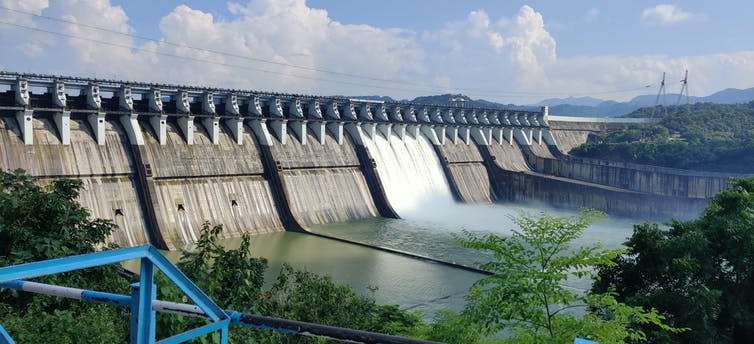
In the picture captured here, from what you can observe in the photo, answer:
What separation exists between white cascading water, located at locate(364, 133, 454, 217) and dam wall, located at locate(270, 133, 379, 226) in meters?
1.61

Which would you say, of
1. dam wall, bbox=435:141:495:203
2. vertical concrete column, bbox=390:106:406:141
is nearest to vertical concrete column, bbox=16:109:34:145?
vertical concrete column, bbox=390:106:406:141

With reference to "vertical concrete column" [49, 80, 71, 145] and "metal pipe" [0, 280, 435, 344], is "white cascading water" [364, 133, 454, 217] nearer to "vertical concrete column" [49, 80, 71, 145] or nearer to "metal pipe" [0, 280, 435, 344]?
"vertical concrete column" [49, 80, 71, 145]

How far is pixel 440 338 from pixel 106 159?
17167 millimetres

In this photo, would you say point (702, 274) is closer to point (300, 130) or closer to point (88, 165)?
point (88, 165)

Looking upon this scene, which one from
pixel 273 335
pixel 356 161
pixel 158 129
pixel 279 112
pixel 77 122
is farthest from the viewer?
pixel 356 161

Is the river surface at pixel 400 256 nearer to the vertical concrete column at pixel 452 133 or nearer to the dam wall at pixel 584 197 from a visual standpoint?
the dam wall at pixel 584 197

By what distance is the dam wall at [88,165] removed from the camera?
63.9 feet

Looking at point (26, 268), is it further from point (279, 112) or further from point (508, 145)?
point (508, 145)

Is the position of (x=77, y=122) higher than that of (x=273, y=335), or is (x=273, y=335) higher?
(x=77, y=122)

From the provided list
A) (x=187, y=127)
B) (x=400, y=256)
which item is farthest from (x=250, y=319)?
(x=187, y=127)

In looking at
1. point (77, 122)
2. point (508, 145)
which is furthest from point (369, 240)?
point (508, 145)

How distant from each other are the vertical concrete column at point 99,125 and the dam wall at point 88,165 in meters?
0.17

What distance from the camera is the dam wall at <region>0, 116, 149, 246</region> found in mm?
19484

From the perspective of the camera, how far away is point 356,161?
30.4 m
